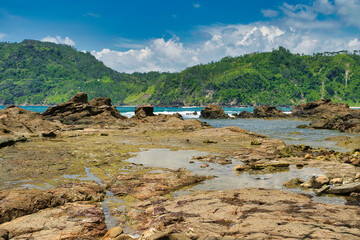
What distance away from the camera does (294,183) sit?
12625 millimetres

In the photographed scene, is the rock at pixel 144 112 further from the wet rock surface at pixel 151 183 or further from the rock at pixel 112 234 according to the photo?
the rock at pixel 112 234

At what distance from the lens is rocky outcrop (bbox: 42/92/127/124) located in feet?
155

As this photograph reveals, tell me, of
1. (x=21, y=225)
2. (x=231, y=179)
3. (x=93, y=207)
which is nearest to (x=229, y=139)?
(x=231, y=179)

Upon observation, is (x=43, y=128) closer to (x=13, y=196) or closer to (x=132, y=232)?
(x=13, y=196)

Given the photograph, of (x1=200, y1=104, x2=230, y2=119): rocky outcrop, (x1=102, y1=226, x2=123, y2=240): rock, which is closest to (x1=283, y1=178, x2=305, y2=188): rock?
(x1=102, y1=226, x2=123, y2=240): rock

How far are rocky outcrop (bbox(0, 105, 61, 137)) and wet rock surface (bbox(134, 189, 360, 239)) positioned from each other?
2923cm

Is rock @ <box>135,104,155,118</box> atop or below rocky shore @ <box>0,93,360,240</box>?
atop

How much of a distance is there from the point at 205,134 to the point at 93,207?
2628 centimetres

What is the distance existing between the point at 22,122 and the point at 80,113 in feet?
44.5

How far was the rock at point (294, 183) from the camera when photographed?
12.3 metres

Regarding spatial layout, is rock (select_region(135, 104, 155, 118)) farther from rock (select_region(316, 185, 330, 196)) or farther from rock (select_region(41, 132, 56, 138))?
rock (select_region(316, 185, 330, 196))

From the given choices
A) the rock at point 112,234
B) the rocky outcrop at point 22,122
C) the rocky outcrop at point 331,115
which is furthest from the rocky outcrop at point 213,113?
the rock at point 112,234

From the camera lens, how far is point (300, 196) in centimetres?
1014

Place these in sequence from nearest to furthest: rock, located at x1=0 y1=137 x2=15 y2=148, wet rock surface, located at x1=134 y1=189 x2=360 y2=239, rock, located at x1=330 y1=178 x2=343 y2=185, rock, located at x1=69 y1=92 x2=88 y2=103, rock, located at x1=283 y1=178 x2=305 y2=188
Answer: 1. wet rock surface, located at x1=134 y1=189 x2=360 y2=239
2. rock, located at x1=330 y1=178 x2=343 y2=185
3. rock, located at x1=283 y1=178 x2=305 y2=188
4. rock, located at x1=0 y1=137 x2=15 y2=148
5. rock, located at x1=69 y1=92 x2=88 y2=103
